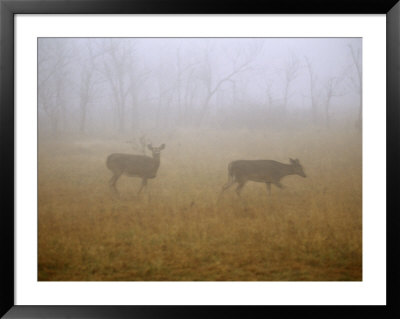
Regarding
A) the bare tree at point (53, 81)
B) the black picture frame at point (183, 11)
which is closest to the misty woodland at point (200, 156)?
the bare tree at point (53, 81)

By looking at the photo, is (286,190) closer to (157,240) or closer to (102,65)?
(157,240)

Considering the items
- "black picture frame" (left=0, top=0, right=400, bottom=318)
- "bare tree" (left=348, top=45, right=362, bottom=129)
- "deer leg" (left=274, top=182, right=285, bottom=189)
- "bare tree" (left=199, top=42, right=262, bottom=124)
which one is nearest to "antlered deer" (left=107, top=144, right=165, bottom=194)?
"bare tree" (left=199, top=42, right=262, bottom=124)

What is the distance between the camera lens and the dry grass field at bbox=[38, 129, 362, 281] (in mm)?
1578

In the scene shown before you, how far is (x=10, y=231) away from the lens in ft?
4.95

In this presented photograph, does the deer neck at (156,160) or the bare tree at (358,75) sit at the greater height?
the bare tree at (358,75)

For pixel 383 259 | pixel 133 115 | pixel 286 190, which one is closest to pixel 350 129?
pixel 286 190

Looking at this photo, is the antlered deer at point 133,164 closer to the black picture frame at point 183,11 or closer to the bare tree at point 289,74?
the black picture frame at point 183,11

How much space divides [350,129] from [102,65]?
1196 millimetres

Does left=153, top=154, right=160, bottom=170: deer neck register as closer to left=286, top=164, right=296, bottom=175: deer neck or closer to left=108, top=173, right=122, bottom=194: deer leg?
left=108, top=173, right=122, bottom=194: deer leg

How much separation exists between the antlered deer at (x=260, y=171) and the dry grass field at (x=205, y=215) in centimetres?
3

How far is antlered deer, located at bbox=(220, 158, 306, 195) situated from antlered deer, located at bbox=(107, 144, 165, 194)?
0.34 metres

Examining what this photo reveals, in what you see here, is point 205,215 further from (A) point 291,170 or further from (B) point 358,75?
(B) point 358,75

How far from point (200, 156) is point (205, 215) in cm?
28

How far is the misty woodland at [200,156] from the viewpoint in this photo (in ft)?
5.18
